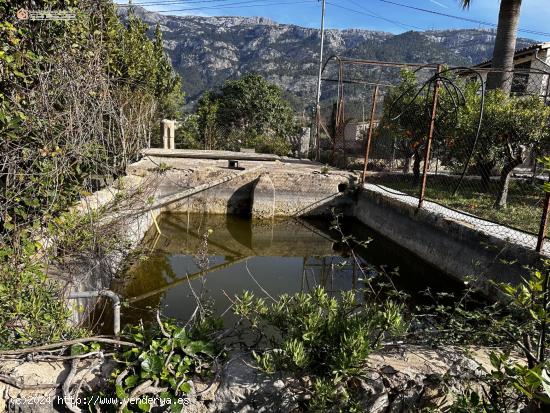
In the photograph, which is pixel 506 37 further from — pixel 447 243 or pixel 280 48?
pixel 280 48

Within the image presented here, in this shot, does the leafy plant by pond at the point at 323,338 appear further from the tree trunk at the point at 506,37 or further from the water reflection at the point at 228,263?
the tree trunk at the point at 506,37

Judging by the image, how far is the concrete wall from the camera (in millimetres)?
5527

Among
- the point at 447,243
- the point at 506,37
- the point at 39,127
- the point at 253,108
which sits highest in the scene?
the point at 506,37

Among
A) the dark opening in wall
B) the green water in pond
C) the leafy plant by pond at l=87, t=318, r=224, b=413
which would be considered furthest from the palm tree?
the leafy plant by pond at l=87, t=318, r=224, b=413

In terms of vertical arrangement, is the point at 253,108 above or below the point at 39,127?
above

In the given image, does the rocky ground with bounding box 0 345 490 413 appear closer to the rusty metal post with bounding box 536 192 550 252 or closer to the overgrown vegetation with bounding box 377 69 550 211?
the rusty metal post with bounding box 536 192 550 252

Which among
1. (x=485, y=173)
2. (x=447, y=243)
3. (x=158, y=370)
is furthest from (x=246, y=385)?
(x=485, y=173)

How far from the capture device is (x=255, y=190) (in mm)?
11102

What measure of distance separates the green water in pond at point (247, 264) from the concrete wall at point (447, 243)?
0.86 ft

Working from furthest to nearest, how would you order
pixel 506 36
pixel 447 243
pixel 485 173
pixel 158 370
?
pixel 506 36
pixel 485 173
pixel 447 243
pixel 158 370

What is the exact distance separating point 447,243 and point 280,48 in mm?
122188

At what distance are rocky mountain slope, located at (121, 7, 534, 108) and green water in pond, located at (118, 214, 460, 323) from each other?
179 feet

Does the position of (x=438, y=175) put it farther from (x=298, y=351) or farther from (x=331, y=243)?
(x=298, y=351)

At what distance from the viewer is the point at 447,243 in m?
7.09
